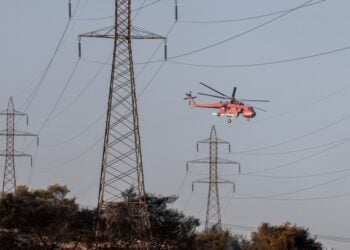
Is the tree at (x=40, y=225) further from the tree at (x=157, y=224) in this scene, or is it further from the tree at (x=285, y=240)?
the tree at (x=285, y=240)

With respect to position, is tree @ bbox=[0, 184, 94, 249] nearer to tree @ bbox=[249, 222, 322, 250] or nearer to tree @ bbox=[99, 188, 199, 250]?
tree @ bbox=[99, 188, 199, 250]

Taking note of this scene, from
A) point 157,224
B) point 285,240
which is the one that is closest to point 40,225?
point 157,224

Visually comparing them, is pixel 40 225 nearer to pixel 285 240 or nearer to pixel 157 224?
pixel 157 224

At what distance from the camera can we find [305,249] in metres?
94.1

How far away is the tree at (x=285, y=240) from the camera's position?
93.0m

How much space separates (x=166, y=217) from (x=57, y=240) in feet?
109

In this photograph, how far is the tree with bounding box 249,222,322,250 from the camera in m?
93.0

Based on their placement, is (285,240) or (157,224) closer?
(157,224)

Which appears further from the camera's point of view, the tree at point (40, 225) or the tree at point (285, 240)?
the tree at point (285, 240)

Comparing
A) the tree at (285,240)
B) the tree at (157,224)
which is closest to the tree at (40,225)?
the tree at (157,224)

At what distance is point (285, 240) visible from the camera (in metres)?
93.3

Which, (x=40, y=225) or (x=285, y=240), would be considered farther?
(x=285, y=240)

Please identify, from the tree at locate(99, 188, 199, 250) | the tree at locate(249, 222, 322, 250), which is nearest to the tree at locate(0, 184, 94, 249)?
the tree at locate(99, 188, 199, 250)

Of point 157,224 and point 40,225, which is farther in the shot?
point 157,224
